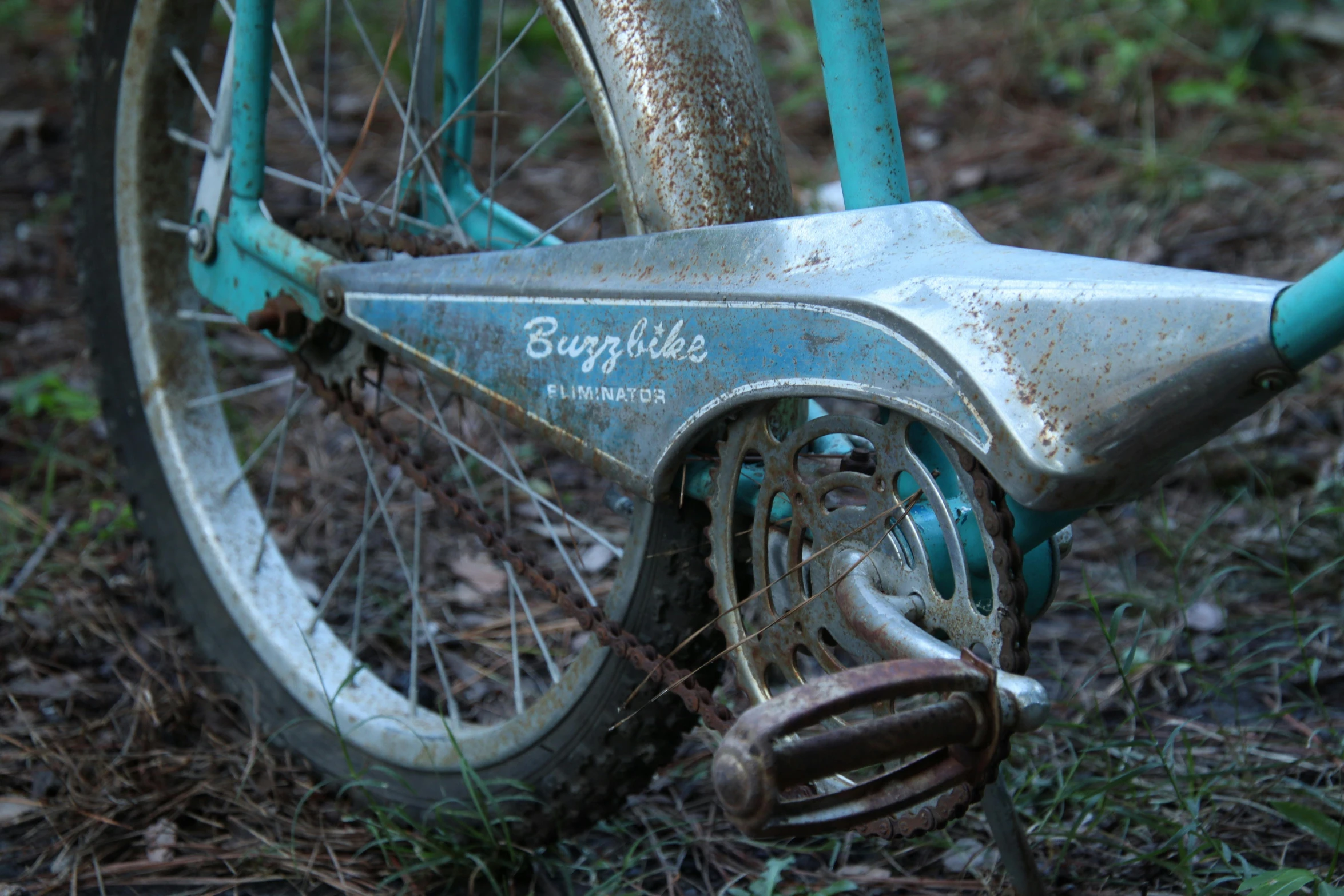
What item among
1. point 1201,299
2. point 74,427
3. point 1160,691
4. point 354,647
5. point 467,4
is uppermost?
point 467,4

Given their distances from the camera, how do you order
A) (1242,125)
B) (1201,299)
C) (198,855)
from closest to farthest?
1. (1201,299)
2. (198,855)
3. (1242,125)

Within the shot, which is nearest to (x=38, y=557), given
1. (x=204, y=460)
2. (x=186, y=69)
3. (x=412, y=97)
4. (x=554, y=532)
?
(x=204, y=460)

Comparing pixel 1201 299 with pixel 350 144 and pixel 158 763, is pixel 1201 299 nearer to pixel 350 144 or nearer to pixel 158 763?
pixel 158 763

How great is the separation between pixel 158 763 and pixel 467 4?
3.77 feet

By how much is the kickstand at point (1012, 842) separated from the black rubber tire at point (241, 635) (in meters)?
0.32

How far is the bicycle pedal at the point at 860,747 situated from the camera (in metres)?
0.86

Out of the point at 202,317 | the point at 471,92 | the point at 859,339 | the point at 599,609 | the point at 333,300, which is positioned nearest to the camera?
the point at 859,339

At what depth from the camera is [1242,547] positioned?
6.40 ft

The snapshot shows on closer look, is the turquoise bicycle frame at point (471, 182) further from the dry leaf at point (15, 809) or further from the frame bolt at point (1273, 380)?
the dry leaf at point (15, 809)

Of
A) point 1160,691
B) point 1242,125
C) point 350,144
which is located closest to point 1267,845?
point 1160,691

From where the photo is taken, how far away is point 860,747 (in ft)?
2.86

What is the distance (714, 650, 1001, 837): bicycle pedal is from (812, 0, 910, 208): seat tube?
487mm

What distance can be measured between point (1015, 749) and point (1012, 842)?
0.37 metres

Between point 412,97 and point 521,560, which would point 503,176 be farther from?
point 521,560
